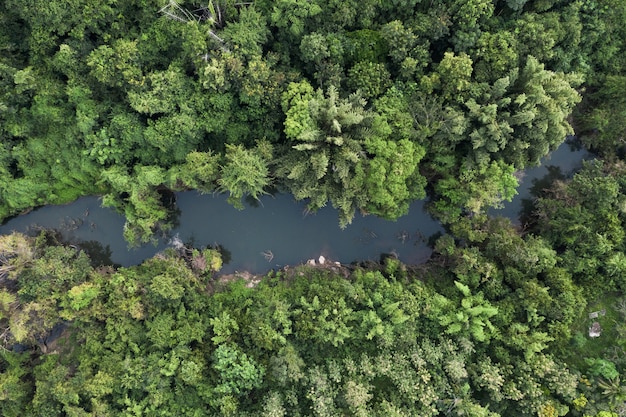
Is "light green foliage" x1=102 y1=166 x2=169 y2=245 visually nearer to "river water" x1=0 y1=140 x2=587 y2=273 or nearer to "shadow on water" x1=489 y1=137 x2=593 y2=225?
"river water" x1=0 y1=140 x2=587 y2=273

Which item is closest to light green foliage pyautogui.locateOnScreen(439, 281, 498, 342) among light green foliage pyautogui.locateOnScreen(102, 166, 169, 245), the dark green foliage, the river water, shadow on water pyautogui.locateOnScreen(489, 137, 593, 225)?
the dark green foliage

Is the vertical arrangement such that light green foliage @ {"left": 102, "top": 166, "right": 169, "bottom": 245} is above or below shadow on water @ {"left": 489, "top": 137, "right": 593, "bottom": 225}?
below

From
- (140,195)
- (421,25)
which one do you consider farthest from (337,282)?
(421,25)

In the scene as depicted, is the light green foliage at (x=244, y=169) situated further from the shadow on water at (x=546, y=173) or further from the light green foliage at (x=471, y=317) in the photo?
the shadow on water at (x=546, y=173)

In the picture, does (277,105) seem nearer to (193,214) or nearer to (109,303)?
(193,214)

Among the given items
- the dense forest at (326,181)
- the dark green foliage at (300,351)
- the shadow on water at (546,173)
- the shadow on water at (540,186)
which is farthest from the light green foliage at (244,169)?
the shadow on water at (540,186)

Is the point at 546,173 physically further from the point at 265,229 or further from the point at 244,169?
the point at 244,169
